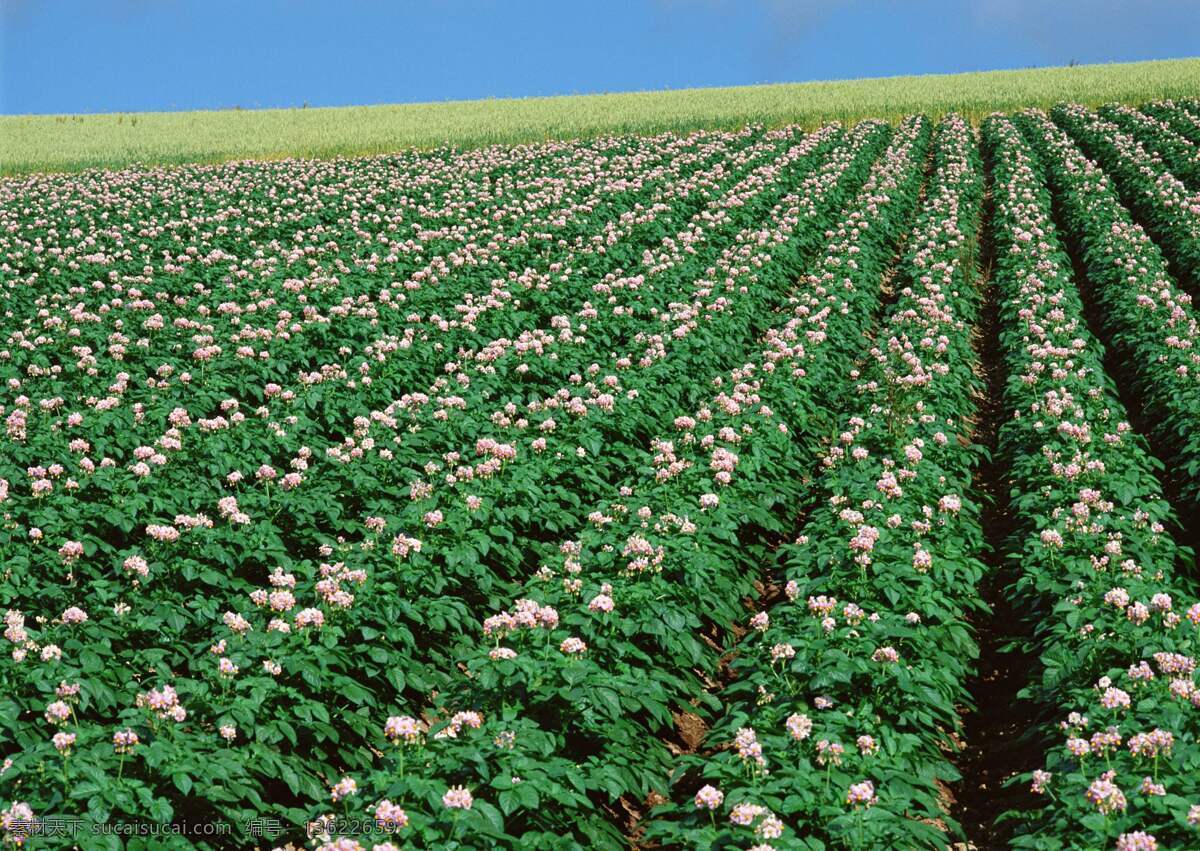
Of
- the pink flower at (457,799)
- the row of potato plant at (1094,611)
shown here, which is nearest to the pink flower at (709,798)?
the pink flower at (457,799)

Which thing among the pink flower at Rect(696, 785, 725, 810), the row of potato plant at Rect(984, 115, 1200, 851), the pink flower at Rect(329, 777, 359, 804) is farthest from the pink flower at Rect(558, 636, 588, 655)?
the row of potato plant at Rect(984, 115, 1200, 851)

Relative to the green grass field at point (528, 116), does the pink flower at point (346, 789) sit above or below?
below

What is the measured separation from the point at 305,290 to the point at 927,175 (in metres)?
20.9

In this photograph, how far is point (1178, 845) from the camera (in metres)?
4.54

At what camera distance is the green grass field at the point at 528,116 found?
4291cm

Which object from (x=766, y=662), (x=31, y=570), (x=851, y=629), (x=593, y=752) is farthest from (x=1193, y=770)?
(x=31, y=570)

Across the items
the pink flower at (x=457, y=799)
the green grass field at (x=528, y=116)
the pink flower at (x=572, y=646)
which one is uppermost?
the green grass field at (x=528, y=116)

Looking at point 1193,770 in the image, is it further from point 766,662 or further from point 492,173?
point 492,173

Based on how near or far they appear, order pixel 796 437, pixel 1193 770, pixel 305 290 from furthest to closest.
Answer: pixel 305 290, pixel 796 437, pixel 1193 770

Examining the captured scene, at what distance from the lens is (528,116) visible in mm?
52094

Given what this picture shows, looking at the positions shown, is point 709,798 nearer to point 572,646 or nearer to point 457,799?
point 457,799

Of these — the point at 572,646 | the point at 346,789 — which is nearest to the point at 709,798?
the point at 572,646

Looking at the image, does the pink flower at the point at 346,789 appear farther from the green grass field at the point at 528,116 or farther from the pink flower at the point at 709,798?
the green grass field at the point at 528,116

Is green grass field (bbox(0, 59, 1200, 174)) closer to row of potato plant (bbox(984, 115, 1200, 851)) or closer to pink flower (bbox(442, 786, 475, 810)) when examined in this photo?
row of potato plant (bbox(984, 115, 1200, 851))
